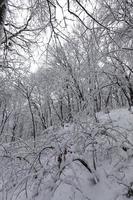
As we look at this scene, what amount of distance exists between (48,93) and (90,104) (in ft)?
49.3

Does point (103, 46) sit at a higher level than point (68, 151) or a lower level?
higher

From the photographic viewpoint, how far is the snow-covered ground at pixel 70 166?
10.3ft

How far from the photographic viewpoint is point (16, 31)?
4.55 meters

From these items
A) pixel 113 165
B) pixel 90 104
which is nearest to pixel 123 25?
pixel 90 104

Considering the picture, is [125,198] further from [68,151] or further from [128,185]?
[68,151]

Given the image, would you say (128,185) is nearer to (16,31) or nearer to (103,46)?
(103,46)

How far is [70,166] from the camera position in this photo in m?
→ 2.98

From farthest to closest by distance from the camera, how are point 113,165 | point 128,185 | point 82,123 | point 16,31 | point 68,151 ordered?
point 16,31 → point 113,165 → point 82,123 → point 68,151 → point 128,185

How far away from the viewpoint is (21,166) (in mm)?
3668

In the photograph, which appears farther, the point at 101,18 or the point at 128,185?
the point at 101,18

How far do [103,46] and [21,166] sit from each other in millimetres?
3780

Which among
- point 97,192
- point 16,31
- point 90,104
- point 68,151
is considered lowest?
point 97,192

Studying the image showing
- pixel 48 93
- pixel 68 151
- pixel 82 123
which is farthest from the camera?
pixel 48 93

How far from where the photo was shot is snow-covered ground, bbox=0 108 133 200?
3129 millimetres
